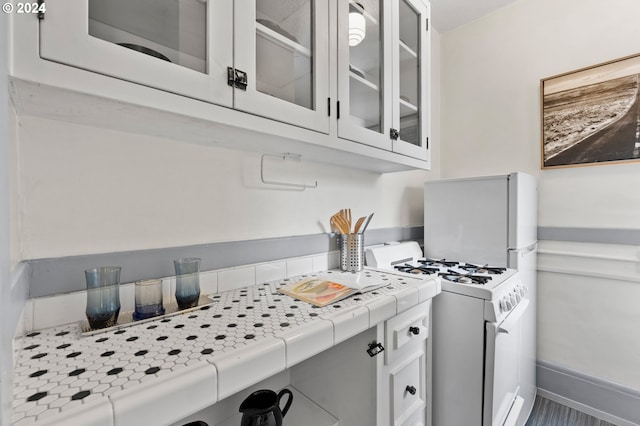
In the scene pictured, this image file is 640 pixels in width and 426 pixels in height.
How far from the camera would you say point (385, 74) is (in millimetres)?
1333

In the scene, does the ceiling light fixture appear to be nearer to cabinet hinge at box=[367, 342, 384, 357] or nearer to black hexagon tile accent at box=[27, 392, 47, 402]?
cabinet hinge at box=[367, 342, 384, 357]

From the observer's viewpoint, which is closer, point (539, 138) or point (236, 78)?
point (236, 78)

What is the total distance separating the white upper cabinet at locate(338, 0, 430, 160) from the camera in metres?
1.15

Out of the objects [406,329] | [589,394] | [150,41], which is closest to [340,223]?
[406,329]

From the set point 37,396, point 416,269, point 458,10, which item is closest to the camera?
point 37,396

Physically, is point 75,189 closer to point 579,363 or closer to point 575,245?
point 575,245

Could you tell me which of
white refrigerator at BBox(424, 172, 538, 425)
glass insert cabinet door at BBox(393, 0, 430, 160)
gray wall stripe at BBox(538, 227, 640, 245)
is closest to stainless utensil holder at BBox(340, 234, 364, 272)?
glass insert cabinet door at BBox(393, 0, 430, 160)

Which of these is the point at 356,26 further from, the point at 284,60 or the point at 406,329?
the point at 406,329

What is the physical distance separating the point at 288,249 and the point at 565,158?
1962 millimetres

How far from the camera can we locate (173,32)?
0.76m

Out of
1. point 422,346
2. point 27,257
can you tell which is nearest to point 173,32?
point 27,257

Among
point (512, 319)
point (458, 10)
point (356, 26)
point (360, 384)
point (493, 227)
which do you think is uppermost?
point (458, 10)

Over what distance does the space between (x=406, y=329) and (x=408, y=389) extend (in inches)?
10.0

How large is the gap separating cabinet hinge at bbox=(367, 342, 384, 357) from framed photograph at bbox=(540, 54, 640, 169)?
73.1 inches
